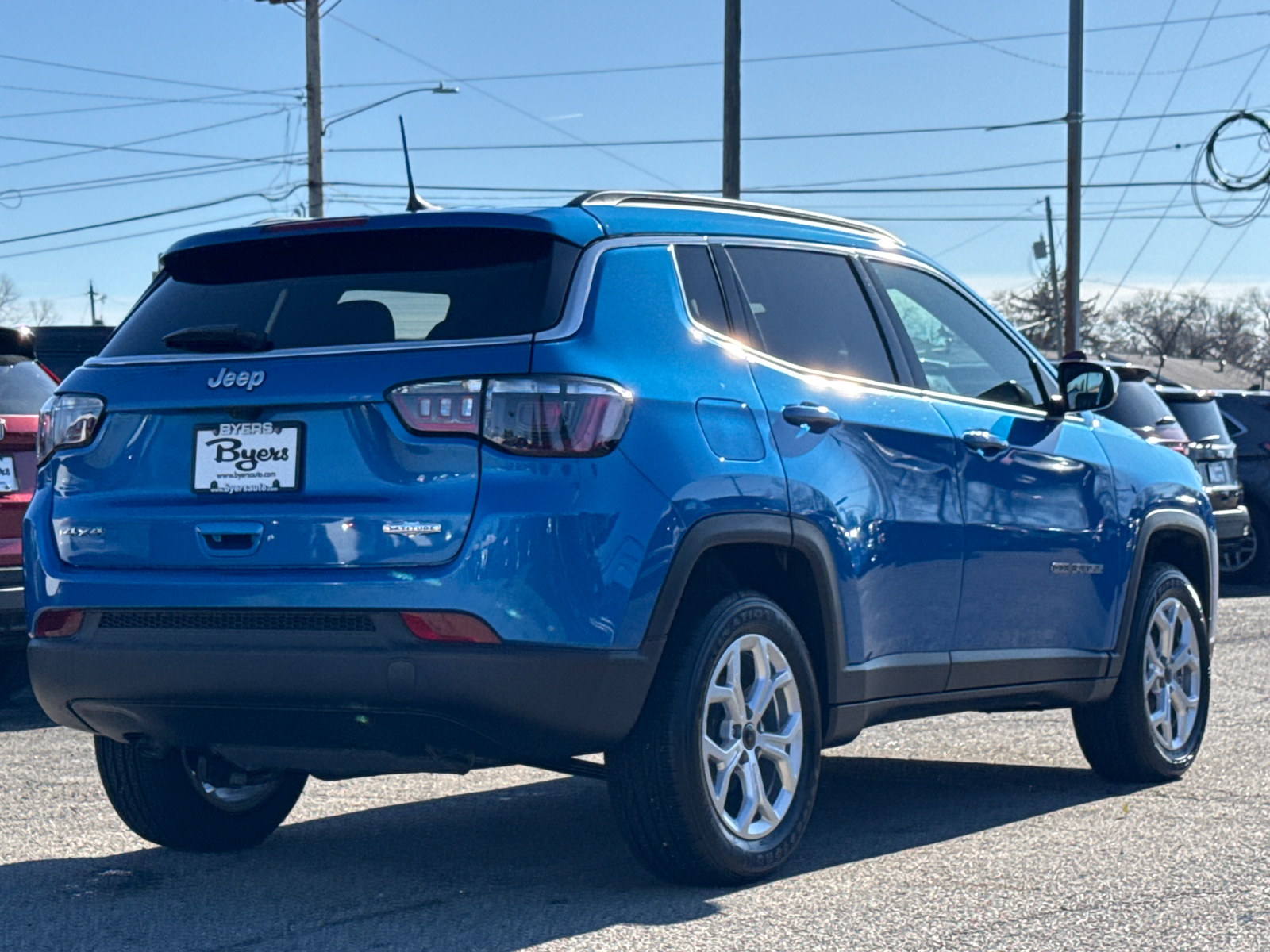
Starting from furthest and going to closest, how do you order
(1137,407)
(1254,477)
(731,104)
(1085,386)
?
(731,104) → (1254,477) → (1137,407) → (1085,386)

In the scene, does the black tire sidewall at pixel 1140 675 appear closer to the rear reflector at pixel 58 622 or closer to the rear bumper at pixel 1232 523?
the rear reflector at pixel 58 622

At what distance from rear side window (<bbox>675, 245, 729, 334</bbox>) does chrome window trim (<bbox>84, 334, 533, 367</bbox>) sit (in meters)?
0.73

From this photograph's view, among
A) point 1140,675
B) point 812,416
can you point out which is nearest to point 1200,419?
point 1140,675

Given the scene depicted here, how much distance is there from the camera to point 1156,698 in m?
7.14

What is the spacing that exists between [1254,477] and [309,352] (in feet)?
42.9

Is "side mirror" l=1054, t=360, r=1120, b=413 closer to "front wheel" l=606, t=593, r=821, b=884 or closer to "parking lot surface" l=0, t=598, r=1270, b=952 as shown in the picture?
"parking lot surface" l=0, t=598, r=1270, b=952

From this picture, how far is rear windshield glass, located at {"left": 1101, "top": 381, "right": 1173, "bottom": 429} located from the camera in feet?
45.2

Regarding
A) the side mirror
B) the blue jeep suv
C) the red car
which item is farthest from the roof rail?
the red car

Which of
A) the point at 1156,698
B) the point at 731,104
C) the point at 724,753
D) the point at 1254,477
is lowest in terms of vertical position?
the point at 1254,477

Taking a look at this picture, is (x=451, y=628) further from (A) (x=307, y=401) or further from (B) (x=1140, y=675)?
(B) (x=1140, y=675)

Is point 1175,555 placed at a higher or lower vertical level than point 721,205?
lower

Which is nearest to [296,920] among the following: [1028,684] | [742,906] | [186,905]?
[186,905]

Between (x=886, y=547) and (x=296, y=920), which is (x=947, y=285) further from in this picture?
(x=296, y=920)

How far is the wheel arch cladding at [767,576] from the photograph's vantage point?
4789mm
